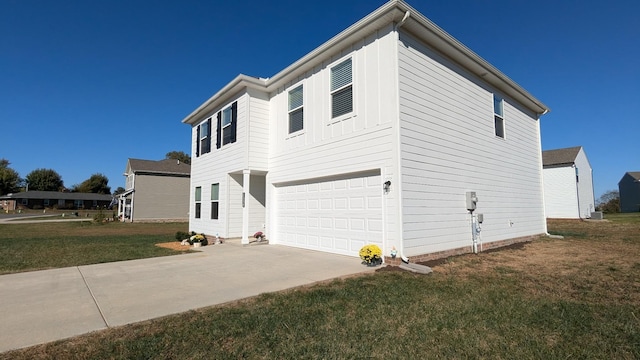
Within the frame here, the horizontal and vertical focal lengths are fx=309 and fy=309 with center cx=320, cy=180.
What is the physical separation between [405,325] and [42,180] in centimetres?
8816

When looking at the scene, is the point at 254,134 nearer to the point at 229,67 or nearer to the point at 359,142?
the point at 359,142

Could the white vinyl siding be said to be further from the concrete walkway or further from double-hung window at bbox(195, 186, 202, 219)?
double-hung window at bbox(195, 186, 202, 219)

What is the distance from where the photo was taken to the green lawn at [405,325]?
2.81 m

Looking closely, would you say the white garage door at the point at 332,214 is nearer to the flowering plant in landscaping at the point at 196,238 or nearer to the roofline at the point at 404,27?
the flowering plant in landscaping at the point at 196,238

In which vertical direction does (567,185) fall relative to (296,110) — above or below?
below

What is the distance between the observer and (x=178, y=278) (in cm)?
582

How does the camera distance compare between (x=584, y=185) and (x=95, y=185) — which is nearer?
(x=584, y=185)

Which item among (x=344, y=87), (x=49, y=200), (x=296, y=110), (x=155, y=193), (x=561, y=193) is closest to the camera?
(x=344, y=87)

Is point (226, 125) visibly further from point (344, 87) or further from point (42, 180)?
point (42, 180)

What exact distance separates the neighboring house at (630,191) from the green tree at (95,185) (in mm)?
94572

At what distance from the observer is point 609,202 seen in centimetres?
3684

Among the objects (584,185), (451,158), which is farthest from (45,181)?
(584,185)

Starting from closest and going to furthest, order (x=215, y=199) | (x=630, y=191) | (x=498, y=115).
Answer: (x=498, y=115) < (x=215, y=199) < (x=630, y=191)

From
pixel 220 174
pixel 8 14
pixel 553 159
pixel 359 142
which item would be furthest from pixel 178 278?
pixel 553 159
